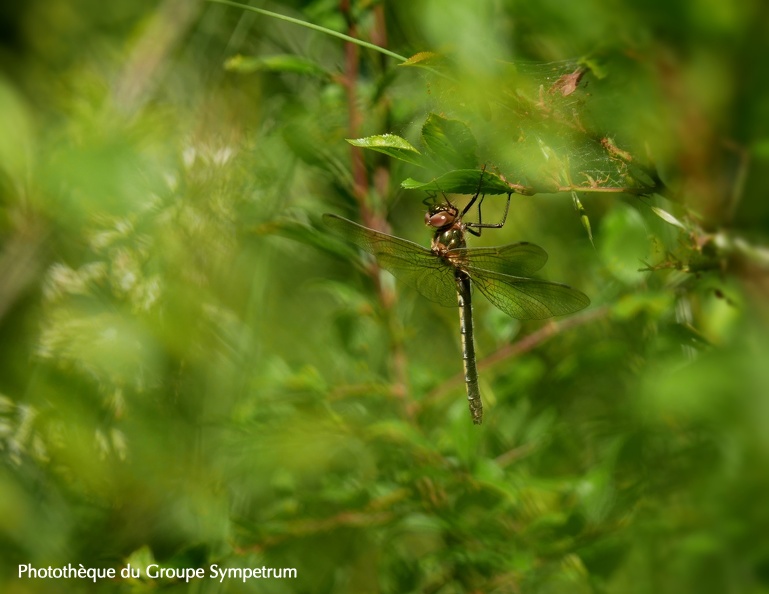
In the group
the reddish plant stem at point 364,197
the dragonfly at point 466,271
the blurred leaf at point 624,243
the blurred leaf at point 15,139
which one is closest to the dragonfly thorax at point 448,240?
the dragonfly at point 466,271

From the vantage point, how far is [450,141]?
2.01 ft

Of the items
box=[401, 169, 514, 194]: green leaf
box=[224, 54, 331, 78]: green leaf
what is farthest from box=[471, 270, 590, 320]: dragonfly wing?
box=[224, 54, 331, 78]: green leaf

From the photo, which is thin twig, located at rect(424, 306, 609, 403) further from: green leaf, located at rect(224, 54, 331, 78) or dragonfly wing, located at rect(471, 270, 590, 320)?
green leaf, located at rect(224, 54, 331, 78)

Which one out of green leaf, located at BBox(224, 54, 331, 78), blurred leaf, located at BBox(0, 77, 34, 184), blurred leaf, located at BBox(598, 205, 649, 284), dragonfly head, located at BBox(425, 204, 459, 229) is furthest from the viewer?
blurred leaf, located at BBox(0, 77, 34, 184)

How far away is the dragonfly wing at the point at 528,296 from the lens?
0.88m

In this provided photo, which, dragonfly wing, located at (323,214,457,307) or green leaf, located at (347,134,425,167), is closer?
green leaf, located at (347,134,425,167)


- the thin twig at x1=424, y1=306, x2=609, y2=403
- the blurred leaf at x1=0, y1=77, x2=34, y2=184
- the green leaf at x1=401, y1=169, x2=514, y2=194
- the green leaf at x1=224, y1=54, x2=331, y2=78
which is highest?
the blurred leaf at x1=0, y1=77, x2=34, y2=184

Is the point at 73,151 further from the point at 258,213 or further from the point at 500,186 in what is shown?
the point at 500,186

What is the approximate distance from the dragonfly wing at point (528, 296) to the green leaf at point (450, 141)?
1.01 feet

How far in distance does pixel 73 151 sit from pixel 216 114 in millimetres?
302

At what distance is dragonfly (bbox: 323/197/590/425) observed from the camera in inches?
36.9

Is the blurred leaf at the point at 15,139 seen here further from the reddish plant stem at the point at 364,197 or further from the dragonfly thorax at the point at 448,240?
the dragonfly thorax at the point at 448,240

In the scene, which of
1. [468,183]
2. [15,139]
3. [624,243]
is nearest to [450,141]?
[468,183]

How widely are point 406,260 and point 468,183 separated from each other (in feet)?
1.53
